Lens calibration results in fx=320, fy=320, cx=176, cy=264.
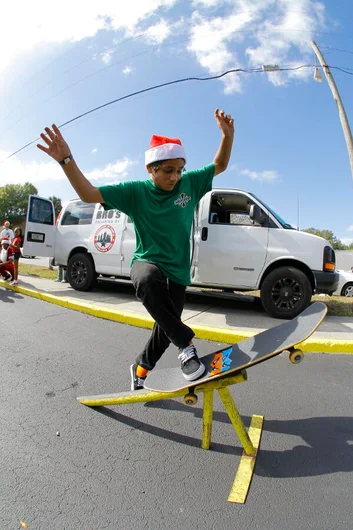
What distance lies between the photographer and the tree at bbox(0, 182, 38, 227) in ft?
265

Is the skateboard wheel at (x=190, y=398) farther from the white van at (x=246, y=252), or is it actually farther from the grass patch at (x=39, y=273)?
the grass patch at (x=39, y=273)

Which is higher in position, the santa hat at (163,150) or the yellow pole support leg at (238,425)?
the santa hat at (163,150)

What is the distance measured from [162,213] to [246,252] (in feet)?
10.6

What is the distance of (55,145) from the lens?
72.8 inches

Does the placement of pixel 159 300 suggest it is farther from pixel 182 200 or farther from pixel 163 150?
pixel 163 150

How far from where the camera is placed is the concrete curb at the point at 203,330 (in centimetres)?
361

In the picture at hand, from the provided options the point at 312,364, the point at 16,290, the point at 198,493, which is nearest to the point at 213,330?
the point at 312,364

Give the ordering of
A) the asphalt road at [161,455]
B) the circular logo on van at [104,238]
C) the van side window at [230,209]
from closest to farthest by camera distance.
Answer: the asphalt road at [161,455] → the van side window at [230,209] → the circular logo on van at [104,238]

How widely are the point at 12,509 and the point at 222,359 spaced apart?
124 centimetres

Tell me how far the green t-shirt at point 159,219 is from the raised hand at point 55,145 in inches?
14.9

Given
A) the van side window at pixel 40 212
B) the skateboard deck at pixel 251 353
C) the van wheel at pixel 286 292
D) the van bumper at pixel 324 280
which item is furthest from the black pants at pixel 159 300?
the van side window at pixel 40 212

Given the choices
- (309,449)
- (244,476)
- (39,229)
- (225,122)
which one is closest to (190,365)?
(244,476)

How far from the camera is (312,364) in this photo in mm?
3242

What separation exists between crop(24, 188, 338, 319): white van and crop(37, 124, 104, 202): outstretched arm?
11.0 feet
